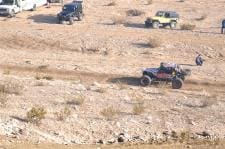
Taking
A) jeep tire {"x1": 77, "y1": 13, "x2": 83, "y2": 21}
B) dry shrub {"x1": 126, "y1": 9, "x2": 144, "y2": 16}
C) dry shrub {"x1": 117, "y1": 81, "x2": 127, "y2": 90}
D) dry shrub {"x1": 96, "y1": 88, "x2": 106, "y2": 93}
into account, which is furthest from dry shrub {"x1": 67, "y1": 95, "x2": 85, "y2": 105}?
dry shrub {"x1": 126, "y1": 9, "x2": 144, "y2": 16}

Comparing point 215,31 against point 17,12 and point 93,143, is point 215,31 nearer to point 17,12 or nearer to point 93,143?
point 17,12

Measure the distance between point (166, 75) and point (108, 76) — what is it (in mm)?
3720

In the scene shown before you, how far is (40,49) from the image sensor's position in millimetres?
36312

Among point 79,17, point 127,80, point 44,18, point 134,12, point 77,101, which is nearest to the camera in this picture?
point 77,101

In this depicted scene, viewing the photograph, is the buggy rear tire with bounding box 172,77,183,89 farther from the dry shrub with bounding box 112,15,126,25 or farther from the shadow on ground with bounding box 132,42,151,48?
the dry shrub with bounding box 112,15,126,25

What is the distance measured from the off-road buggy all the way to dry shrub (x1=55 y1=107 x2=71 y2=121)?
619 cm

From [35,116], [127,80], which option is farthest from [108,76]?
[35,116]

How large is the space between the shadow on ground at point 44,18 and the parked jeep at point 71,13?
1.24m

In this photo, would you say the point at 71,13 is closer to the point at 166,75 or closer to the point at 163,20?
the point at 163,20

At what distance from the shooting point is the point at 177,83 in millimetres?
28312

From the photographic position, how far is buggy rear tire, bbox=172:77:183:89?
1112 inches

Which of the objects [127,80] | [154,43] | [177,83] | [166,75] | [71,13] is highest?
[71,13]

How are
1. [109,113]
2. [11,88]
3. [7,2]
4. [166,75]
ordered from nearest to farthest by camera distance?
1. [109,113]
2. [11,88]
3. [166,75]
4. [7,2]

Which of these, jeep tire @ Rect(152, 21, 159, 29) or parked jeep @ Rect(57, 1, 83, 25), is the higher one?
parked jeep @ Rect(57, 1, 83, 25)
